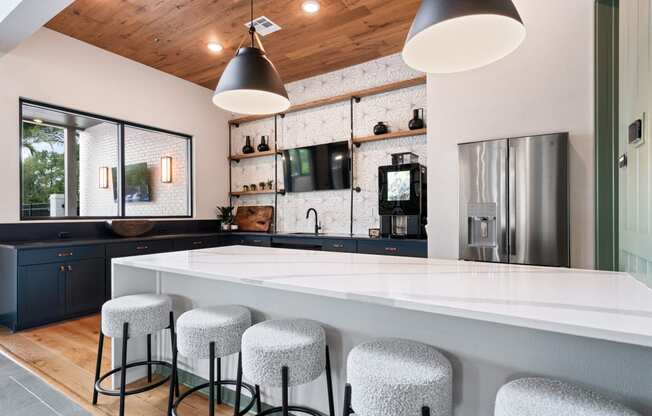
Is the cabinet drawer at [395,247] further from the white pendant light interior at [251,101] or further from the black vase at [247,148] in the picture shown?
the black vase at [247,148]

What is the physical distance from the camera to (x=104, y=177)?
15.1 ft

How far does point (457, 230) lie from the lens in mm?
3146

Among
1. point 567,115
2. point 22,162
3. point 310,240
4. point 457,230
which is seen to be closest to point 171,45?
point 22,162

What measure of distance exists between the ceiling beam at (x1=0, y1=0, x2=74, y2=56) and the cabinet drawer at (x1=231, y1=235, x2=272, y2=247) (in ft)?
10.0

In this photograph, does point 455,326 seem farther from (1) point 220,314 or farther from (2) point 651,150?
(1) point 220,314

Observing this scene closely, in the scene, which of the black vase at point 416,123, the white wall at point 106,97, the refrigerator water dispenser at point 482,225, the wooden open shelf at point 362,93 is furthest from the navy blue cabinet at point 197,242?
the refrigerator water dispenser at point 482,225

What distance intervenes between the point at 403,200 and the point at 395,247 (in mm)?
502

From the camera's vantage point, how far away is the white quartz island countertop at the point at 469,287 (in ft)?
2.97

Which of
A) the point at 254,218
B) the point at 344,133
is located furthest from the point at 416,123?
the point at 254,218

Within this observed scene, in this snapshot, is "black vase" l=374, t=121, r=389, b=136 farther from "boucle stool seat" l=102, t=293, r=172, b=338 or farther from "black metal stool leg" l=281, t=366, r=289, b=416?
"black metal stool leg" l=281, t=366, r=289, b=416

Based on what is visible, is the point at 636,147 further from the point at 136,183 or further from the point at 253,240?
the point at 136,183

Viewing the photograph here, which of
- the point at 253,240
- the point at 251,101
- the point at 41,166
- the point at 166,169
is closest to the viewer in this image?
the point at 251,101

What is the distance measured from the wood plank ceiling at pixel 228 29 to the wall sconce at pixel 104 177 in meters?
1.48

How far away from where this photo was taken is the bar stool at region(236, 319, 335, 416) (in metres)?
1.40
